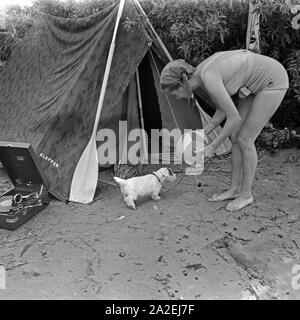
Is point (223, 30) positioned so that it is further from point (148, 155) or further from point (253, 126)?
point (148, 155)

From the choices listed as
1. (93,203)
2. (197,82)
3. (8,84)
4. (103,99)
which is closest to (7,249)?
(93,203)

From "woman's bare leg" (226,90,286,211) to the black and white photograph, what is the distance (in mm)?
11

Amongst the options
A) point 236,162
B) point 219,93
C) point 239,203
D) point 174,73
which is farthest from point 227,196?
point 174,73

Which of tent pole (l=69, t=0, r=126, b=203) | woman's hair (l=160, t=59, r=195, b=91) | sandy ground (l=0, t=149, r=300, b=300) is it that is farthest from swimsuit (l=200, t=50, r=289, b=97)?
tent pole (l=69, t=0, r=126, b=203)

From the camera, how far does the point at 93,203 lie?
343 centimetres

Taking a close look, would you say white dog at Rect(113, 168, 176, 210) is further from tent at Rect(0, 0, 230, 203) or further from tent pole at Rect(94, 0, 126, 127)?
tent pole at Rect(94, 0, 126, 127)

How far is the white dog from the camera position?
3.23 m

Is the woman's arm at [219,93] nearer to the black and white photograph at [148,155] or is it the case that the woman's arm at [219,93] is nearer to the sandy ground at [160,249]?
the black and white photograph at [148,155]

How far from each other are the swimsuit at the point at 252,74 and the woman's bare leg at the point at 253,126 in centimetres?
6

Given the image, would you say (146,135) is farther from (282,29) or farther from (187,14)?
(282,29)

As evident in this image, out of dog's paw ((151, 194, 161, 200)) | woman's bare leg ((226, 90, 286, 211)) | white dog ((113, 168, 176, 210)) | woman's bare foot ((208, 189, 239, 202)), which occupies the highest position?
woman's bare leg ((226, 90, 286, 211))

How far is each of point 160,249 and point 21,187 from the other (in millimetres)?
1474

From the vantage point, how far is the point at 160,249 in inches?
106

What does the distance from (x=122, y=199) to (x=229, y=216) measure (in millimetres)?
970
